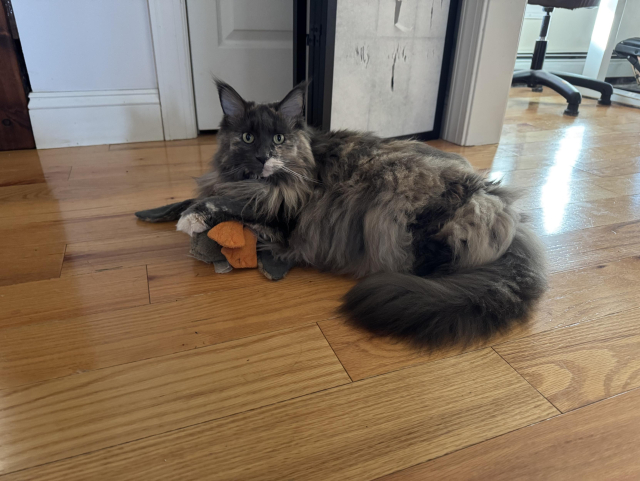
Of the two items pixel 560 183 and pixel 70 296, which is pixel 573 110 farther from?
pixel 70 296

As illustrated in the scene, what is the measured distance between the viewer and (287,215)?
1.30 meters

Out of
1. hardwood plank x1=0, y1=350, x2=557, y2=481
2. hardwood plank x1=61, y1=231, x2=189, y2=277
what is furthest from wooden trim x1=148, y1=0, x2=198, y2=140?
hardwood plank x1=0, y1=350, x2=557, y2=481

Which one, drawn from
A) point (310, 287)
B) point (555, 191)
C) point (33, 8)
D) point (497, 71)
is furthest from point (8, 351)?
point (497, 71)

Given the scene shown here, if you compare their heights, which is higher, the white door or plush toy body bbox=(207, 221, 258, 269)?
the white door

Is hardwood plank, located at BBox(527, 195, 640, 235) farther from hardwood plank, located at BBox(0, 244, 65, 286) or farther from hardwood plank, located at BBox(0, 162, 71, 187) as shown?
hardwood plank, located at BBox(0, 162, 71, 187)

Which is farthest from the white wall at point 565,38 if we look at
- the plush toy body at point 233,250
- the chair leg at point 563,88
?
the plush toy body at point 233,250

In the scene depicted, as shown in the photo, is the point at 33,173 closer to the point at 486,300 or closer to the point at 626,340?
the point at 486,300

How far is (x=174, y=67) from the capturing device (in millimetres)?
2357

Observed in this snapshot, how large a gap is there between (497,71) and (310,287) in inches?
71.7

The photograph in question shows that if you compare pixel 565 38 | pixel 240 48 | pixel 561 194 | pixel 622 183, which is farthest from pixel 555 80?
pixel 240 48

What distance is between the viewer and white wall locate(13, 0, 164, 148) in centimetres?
214

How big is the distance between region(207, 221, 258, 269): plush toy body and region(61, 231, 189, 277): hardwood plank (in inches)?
7.3

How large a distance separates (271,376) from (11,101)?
6.87 ft

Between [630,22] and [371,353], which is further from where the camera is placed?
[630,22]
